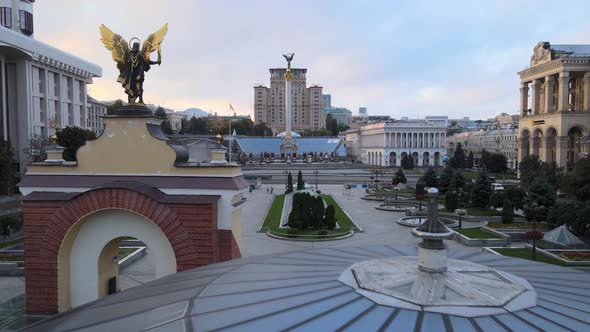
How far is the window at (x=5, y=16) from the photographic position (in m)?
53.3

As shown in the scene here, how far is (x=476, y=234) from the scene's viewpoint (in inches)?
1061

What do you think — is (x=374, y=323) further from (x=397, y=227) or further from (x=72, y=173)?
(x=397, y=227)

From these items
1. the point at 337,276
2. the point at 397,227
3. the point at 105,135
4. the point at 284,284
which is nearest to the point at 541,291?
the point at 337,276

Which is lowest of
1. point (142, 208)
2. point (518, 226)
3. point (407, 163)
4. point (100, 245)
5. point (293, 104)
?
point (518, 226)

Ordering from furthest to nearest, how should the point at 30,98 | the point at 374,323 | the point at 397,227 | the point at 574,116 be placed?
1. the point at 574,116
2. the point at 30,98
3. the point at 397,227
4. the point at 374,323

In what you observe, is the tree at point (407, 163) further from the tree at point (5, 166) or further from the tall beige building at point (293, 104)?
the tall beige building at point (293, 104)

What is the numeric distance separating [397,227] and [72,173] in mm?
22773

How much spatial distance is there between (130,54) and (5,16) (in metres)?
54.7

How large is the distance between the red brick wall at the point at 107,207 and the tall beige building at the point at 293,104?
167610mm

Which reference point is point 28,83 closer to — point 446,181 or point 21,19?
point 21,19

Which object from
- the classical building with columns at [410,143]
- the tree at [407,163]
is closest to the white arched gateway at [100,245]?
the tree at [407,163]

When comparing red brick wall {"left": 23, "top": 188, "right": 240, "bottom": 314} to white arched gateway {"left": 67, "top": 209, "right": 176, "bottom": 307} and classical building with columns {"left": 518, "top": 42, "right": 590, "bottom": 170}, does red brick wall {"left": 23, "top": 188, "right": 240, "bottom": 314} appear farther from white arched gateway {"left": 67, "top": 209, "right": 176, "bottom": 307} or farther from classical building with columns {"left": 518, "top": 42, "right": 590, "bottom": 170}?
classical building with columns {"left": 518, "top": 42, "right": 590, "bottom": 170}

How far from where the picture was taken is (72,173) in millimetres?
12406

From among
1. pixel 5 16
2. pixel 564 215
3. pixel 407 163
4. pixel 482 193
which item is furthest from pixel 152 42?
pixel 407 163
